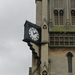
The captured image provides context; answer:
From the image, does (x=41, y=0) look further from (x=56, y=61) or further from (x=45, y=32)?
(x=56, y=61)

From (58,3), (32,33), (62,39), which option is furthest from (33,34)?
(58,3)

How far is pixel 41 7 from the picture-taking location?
3731cm

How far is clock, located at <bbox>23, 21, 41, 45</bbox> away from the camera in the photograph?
34.0 m

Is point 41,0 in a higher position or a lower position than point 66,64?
higher

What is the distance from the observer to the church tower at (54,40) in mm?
35031

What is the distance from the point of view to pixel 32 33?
34812 mm

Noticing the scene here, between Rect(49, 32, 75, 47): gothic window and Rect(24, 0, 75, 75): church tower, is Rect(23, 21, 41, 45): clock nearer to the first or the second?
Rect(24, 0, 75, 75): church tower

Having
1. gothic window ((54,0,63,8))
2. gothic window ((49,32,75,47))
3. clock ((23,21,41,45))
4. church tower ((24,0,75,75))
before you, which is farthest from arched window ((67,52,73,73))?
gothic window ((54,0,63,8))

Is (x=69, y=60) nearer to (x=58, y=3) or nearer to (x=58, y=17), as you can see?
(x=58, y=17)

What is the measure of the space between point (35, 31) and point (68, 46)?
11.1 feet

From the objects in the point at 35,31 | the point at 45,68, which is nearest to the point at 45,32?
the point at 35,31

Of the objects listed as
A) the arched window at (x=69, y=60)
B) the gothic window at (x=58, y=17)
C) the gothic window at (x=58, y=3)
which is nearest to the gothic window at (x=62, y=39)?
the arched window at (x=69, y=60)

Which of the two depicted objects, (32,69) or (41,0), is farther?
(41,0)

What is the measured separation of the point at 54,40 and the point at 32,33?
2.64 metres
